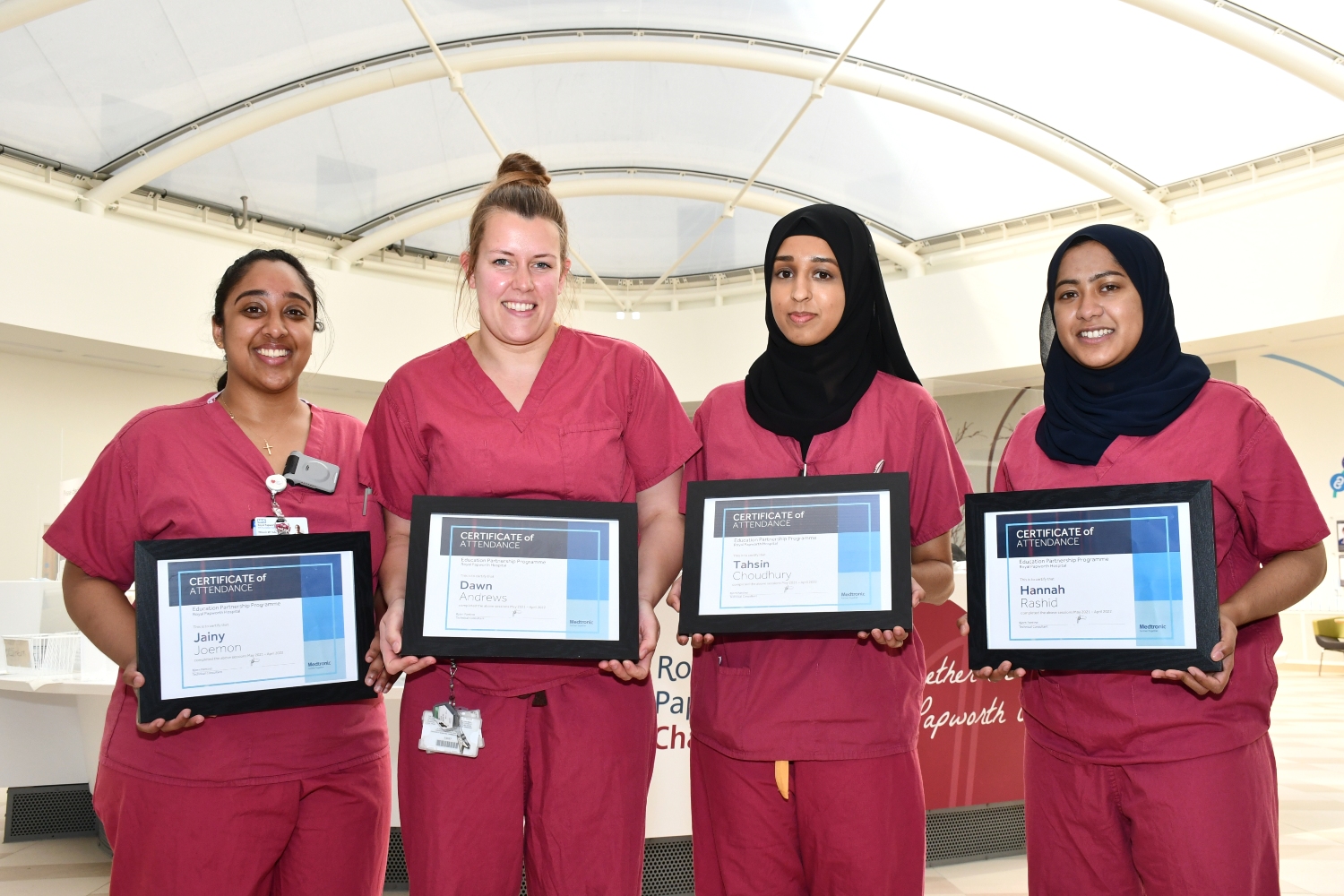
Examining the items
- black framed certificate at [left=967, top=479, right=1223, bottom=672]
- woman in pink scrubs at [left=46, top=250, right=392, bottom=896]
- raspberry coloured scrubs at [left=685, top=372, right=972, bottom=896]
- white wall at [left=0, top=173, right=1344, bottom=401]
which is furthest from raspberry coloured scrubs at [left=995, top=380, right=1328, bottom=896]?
white wall at [left=0, top=173, right=1344, bottom=401]

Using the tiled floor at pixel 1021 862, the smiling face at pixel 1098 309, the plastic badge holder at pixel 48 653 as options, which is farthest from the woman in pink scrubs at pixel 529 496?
the plastic badge holder at pixel 48 653

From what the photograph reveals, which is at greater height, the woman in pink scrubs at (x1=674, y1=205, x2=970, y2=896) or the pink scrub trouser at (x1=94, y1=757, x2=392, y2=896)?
the woman in pink scrubs at (x1=674, y1=205, x2=970, y2=896)

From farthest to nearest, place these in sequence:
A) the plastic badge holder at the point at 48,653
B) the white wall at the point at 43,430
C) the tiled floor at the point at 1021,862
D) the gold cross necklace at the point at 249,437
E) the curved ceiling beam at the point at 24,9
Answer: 1. the white wall at the point at 43,430
2. the curved ceiling beam at the point at 24,9
3. the plastic badge holder at the point at 48,653
4. the tiled floor at the point at 1021,862
5. the gold cross necklace at the point at 249,437

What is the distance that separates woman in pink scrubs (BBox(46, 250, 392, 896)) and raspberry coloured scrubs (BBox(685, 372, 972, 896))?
695mm

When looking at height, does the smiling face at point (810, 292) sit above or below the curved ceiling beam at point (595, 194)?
below

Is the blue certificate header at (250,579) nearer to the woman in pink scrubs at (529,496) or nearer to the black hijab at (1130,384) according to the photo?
the woman in pink scrubs at (529,496)

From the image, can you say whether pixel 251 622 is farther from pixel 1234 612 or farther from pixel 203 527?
pixel 1234 612

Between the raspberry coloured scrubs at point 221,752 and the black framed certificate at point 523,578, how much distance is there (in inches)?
11.5

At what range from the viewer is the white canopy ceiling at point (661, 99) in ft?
28.5

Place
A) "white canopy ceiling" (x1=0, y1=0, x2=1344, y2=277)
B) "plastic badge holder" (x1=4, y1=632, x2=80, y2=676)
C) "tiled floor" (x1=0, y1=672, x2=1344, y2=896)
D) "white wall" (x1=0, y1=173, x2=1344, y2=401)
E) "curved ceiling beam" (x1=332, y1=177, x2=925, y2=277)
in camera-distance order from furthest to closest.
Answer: "curved ceiling beam" (x1=332, y1=177, x2=925, y2=277), "white wall" (x1=0, y1=173, x2=1344, y2=401), "white canopy ceiling" (x1=0, y1=0, x2=1344, y2=277), "plastic badge holder" (x1=4, y1=632, x2=80, y2=676), "tiled floor" (x1=0, y1=672, x2=1344, y2=896)

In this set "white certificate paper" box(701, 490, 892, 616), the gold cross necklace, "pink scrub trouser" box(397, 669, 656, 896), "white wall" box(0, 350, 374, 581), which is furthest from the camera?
"white wall" box(0, 350, 374, 581)

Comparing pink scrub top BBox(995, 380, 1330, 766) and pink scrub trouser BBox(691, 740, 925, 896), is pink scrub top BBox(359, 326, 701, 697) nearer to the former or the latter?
pink scrub trouser BBox(691, 740, 925, 896)

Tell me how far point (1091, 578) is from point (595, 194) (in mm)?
10744

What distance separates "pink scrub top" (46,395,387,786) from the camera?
1873 millimetres
